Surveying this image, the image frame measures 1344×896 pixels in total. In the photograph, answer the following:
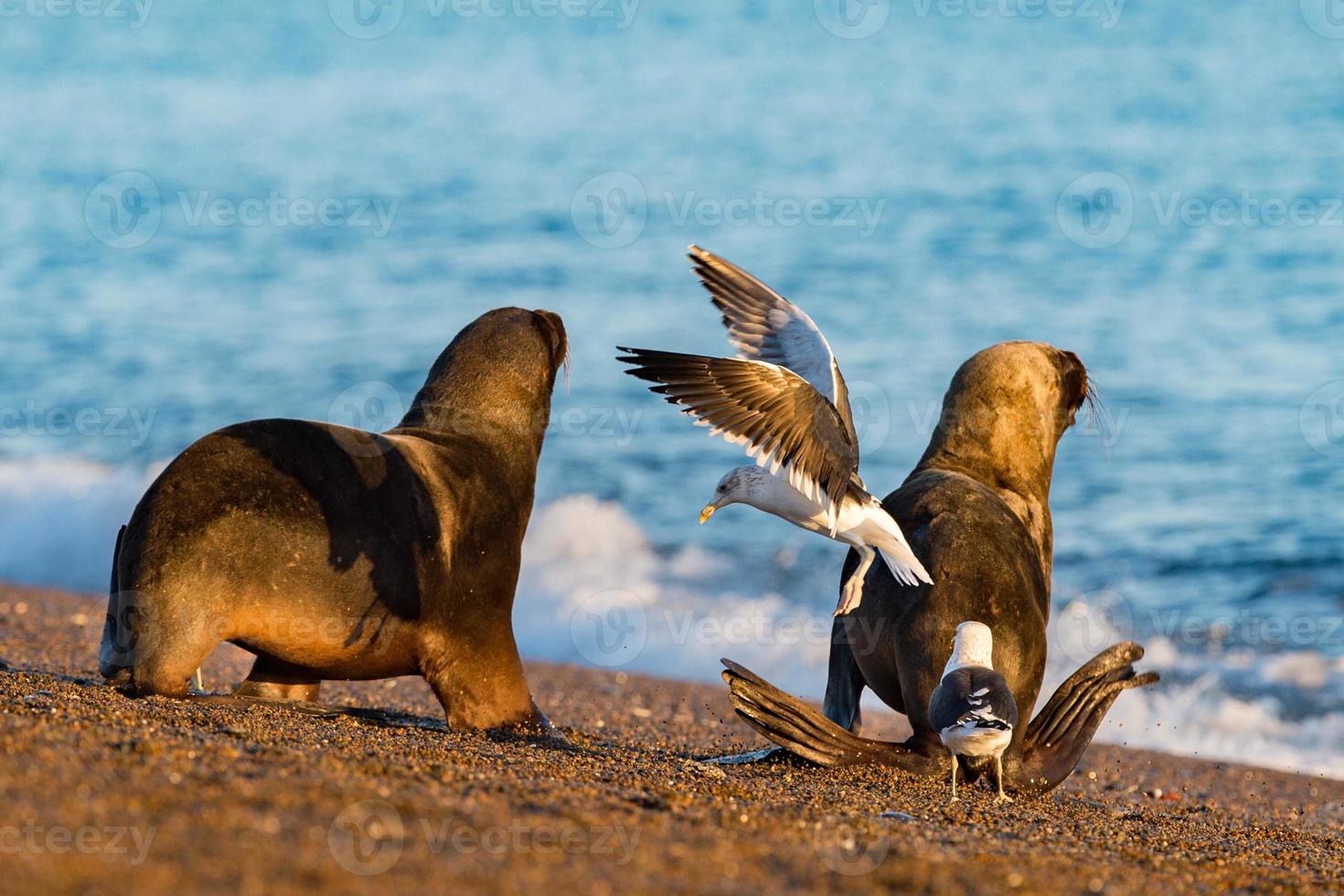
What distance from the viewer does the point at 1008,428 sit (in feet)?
29.1

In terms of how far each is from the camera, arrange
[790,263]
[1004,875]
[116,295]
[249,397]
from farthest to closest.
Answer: [116,295], [790,263], [249,397], [1004,875]

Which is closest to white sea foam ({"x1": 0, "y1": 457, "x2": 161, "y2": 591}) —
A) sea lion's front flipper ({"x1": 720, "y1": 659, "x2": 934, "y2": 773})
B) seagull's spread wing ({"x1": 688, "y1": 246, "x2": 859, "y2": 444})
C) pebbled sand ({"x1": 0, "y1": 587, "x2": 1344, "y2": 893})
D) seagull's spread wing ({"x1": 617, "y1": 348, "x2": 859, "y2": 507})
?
pebbled sand ({"x1": 0, "y1": 587, "x2": 1344, "y2": 893})

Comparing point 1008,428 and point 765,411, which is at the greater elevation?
point 1008,428

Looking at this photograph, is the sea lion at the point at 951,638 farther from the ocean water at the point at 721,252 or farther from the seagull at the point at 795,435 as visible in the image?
the ocean water at the point at 721,252

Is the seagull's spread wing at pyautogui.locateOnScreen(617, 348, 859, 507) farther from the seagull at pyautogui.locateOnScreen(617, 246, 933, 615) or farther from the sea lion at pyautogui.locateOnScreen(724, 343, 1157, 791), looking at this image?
the sea lion at pyautogui.locateOnScreen(724, 343, 1157, 791)

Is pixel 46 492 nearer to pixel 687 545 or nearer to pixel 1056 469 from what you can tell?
pixel 687 545

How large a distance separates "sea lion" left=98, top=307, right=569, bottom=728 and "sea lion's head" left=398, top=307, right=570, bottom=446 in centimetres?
3

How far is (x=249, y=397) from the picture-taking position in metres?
21.9

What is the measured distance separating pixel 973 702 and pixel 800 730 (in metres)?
0.98

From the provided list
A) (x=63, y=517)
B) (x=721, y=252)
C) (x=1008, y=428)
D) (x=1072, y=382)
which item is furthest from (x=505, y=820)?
(x=721, y=252)

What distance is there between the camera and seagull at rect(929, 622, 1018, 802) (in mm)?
6457

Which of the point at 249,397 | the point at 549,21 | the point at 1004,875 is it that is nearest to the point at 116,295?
the point at 249,397

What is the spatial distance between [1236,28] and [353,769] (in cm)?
3711

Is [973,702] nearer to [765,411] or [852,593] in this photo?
[852,593]
